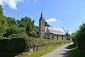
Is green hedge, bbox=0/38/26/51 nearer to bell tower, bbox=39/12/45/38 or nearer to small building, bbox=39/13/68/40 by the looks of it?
bell tower, bbox=39/12/45/38

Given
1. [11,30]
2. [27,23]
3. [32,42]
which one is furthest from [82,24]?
[27,23]

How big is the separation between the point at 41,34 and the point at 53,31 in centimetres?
930

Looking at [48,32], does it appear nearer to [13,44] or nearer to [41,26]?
[41,26]

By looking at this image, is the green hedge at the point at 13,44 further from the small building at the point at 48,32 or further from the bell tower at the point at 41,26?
the small building at the point at 48,32

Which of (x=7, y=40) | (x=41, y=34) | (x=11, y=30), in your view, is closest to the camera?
(x=7, y=40)

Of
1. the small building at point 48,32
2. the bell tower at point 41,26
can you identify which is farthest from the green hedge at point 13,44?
the small building at point 48,32

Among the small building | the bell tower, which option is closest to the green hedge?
the bell tower

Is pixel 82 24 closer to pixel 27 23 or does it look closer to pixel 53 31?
pixel 27 23

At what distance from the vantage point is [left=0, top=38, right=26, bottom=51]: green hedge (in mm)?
17453

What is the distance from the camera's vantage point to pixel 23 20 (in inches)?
2306

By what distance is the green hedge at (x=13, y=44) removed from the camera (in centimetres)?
1745

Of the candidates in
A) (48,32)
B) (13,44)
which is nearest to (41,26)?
(48,32)

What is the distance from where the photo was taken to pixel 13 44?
18.6 meters

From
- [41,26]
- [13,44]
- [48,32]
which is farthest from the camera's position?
[48,32]
